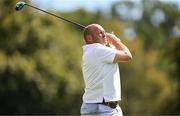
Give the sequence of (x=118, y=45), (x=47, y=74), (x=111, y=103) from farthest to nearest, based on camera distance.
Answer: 1. (x=47, y=74)
2. (x=118, y=45)
3. (x=111, y=103)

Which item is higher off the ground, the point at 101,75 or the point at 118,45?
the point at 118,45

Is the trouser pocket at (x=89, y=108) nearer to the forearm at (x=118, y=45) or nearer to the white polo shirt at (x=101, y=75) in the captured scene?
the white polo shirt at (x=101, y=75)

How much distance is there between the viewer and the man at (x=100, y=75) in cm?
857

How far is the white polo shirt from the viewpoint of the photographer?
8.57 meters

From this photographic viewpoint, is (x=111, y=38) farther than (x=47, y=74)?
No

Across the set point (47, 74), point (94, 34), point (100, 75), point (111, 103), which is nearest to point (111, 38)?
point (94, 34)

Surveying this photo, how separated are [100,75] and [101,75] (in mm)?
14

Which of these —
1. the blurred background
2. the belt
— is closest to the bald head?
the belt

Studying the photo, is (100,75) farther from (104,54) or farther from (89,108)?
(89,108)

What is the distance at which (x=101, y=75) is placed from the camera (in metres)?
8.60

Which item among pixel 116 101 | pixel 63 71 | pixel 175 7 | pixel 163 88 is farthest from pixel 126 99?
pixel 116 101

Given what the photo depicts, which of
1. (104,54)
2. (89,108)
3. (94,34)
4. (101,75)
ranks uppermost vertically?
(94,34)

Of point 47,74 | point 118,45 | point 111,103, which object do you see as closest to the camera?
point 111,103

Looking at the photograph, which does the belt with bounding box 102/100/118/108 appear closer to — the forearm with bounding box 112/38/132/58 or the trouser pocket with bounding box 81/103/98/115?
the trouser pocket with bounding box 81/103/98/115
